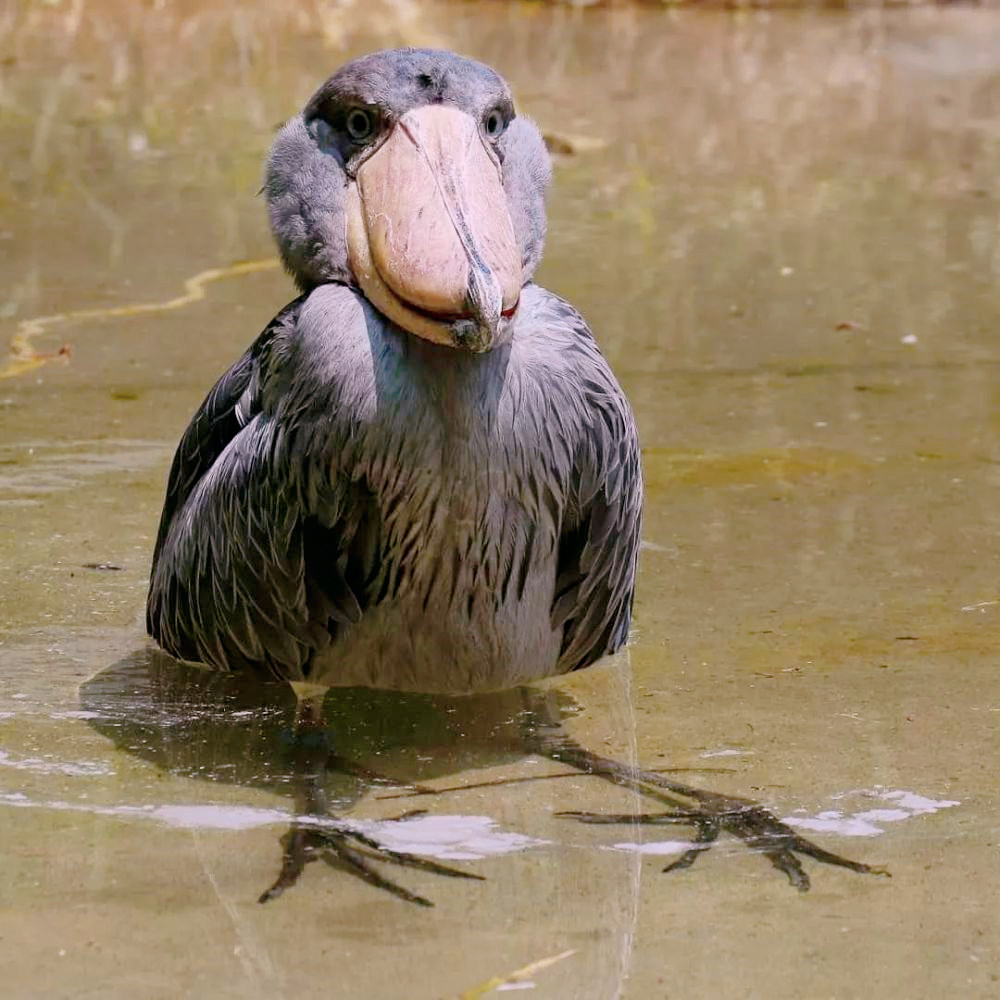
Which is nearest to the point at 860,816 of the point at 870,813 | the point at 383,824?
the point at 870,813

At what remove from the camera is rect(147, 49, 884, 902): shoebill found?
12.5ft

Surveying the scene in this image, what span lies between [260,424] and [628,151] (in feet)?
18.1

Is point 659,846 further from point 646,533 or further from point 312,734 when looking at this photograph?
point 646,533

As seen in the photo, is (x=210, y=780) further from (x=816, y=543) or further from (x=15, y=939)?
(x=816, y=543)

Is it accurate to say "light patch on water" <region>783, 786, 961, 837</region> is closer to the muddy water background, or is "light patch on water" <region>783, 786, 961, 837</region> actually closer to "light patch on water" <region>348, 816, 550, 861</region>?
the muddy water background

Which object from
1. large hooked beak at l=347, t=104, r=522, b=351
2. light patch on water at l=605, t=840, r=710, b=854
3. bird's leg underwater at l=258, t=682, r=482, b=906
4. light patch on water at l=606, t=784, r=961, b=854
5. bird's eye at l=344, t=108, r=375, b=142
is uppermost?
bird's eye at l=344, t=108, r=375, b=142

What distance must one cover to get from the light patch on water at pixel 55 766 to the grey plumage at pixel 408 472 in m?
0.43

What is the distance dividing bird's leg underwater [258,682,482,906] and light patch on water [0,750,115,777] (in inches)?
15.2

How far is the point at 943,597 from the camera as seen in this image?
16.4 ft

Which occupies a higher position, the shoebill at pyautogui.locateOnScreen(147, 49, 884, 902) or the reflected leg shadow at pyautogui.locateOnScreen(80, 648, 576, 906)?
the shoebill at pyautogui.locateOnScreen(147, 49, 884, 902)

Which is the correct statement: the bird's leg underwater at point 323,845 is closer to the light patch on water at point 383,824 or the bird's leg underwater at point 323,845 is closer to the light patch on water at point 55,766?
the light patch on water at point 383,824

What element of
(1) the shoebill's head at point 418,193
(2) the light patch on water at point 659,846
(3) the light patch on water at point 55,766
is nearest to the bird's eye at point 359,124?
(1) the shoebill's head at point 418,193

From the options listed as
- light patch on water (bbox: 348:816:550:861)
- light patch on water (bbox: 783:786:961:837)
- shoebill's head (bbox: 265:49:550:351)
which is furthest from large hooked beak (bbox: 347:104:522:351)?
light patch on water (bbox: 783:786:961:837)

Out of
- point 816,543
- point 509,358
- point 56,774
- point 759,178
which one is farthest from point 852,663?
point 759,178
